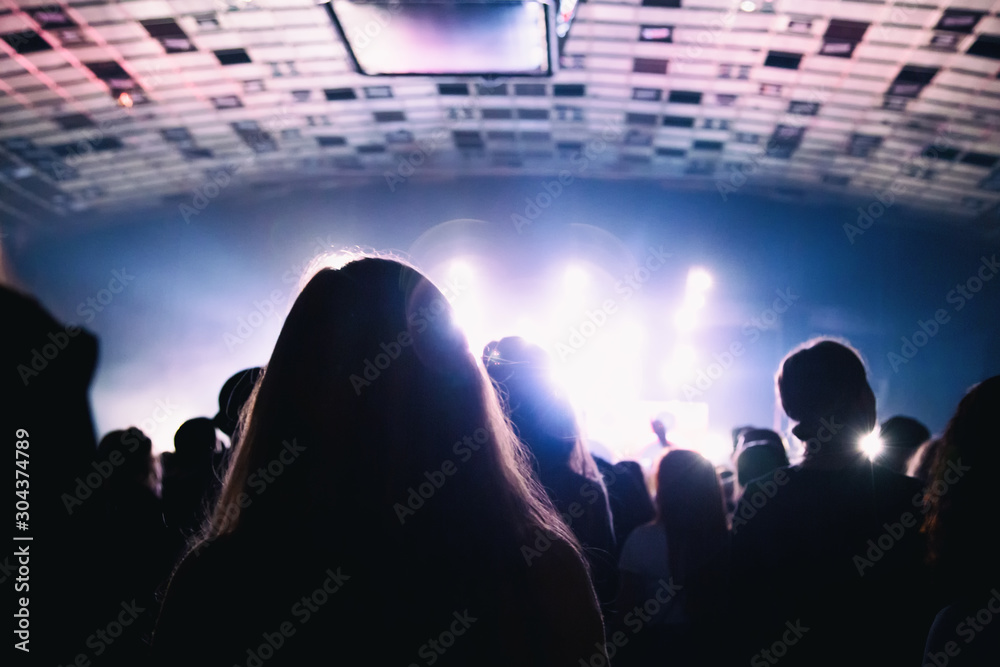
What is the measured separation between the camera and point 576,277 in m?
11.9

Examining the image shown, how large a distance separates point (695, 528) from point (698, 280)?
10.3 m

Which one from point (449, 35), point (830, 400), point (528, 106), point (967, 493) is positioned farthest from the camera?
A: point (528, 106)

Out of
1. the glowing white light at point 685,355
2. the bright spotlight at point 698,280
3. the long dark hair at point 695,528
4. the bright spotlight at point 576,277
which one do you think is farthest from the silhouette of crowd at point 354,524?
the bright spotlight at point 698,280

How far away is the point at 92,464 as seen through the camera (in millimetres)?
987

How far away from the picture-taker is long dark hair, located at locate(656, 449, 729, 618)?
248cm

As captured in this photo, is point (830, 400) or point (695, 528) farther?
point (695, 528)

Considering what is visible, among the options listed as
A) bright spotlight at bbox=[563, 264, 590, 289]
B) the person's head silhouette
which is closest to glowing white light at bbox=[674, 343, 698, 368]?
bright spotlight at bbox=[563, 264, 590, 289]

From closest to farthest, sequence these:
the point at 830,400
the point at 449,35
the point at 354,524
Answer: the point at 354,524 < the point at 830,400 < the point at 449,35

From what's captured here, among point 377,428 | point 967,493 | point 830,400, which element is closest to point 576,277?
point 830,400

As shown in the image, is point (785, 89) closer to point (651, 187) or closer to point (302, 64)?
point (651, 187)

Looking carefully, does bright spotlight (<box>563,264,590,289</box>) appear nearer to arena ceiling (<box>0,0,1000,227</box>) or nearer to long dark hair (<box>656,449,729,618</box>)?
arena ceiling (<box>0,0,1000,227</box>)

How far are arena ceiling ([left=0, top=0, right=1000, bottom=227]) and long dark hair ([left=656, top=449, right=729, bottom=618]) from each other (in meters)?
7.36

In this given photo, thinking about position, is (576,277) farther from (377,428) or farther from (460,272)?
(377,428)

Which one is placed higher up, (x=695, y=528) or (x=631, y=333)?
(x=695, y=528)
